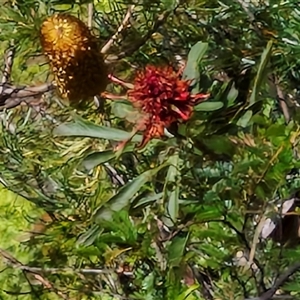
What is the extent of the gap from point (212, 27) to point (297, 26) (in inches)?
6.7

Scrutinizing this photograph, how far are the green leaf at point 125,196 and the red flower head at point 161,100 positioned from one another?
2.5 inches

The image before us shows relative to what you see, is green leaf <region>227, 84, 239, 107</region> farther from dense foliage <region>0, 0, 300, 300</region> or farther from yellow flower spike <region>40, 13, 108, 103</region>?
yellow flower spike <region>40, 13, 108, 103</region>

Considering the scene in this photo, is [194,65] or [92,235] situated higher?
[194,65]

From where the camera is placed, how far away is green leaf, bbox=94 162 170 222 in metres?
0.78

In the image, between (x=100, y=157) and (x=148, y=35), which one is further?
(x=148, y=35)

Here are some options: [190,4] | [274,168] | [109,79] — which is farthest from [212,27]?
[274,168]

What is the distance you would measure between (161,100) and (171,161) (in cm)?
9

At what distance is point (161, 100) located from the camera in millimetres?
744

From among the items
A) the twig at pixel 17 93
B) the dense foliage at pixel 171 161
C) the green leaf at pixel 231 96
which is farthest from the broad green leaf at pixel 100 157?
the twig at pixel 17 93

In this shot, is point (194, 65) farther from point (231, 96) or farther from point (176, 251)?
point (176, 251)

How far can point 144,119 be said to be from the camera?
0.76 m

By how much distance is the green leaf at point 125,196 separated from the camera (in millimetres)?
775

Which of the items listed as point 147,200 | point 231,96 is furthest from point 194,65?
point 147,200

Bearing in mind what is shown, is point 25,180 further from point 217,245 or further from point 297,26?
point 297,26
